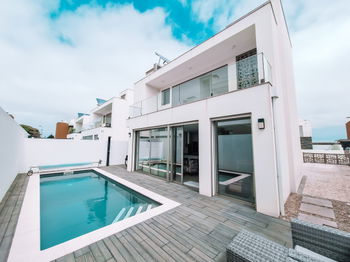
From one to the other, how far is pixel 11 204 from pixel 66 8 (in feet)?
24.6

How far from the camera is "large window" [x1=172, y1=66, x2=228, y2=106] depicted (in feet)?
19.2

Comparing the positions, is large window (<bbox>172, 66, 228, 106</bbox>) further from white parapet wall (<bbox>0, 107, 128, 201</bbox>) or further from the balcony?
white parapet wall (<bbox>0, 107, 128, 201</bbox>)

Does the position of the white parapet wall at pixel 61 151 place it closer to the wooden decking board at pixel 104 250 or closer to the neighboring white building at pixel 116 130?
the neighboring white building at pixel 116 130

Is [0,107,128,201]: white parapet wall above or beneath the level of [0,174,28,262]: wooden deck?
above

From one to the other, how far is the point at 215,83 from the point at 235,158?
3377 mm

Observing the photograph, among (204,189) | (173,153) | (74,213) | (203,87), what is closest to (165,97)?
(203,87)

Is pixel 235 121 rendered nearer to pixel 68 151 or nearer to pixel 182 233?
pixel 182 233

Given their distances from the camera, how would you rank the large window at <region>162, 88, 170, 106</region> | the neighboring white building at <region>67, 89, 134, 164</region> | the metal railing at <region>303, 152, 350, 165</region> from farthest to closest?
1. the neighboring white building at <region>67, 89, 134, 164</region>
2. the metal railing at <region>303, 152, 350, 165</region>
3. the large window at <region>162, 88, 170, 106</region>

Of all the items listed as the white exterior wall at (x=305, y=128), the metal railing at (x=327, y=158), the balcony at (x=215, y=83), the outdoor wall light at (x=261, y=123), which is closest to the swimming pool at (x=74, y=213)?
the outdoor wall light at (x=261, y=123)

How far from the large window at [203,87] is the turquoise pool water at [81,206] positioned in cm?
500

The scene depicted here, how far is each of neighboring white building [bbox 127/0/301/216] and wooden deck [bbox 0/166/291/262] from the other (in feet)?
2.18

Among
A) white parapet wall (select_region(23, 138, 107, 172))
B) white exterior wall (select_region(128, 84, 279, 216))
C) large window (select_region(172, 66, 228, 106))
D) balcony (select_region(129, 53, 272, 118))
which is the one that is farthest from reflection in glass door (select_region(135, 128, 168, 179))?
white parapet wall (select_region(23, 138, 107, 172))

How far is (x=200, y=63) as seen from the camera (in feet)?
23.5

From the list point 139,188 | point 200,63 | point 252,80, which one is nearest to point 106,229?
point 139,188
